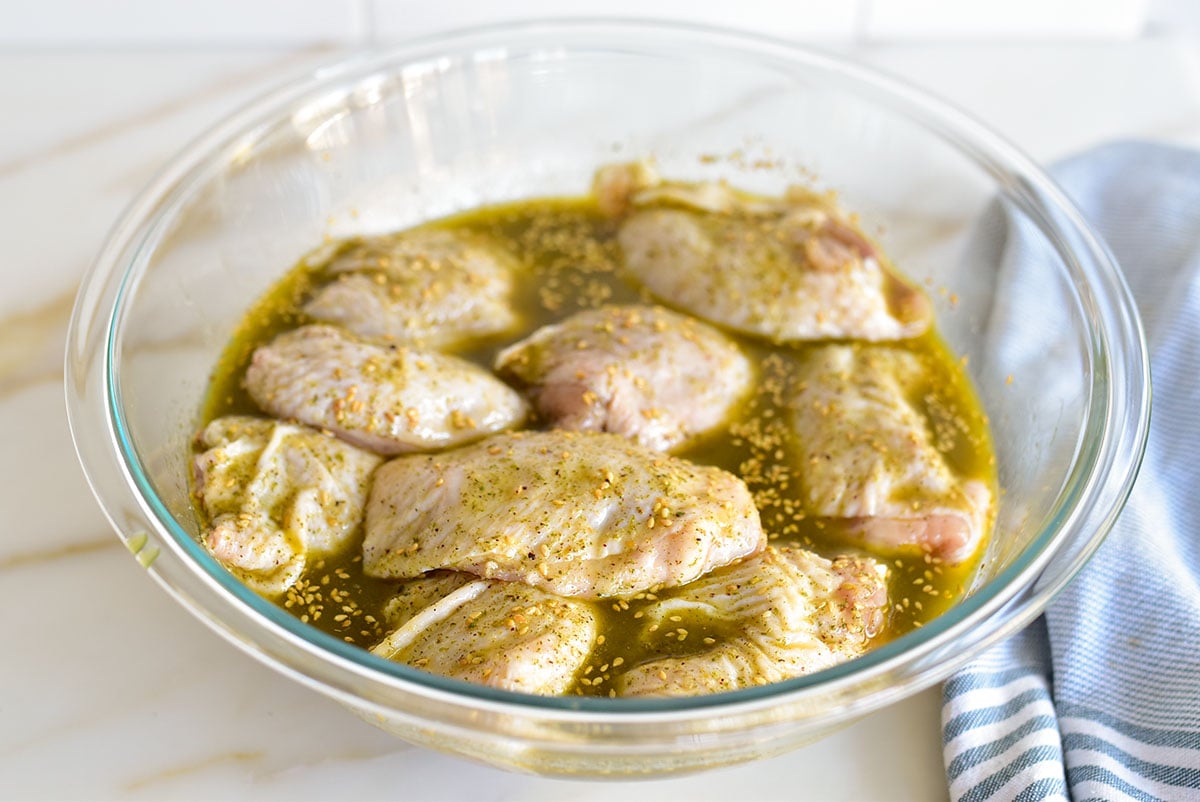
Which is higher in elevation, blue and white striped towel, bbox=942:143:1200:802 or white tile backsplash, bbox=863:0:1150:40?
white tile backsplash, bbox=863:0:1150:40

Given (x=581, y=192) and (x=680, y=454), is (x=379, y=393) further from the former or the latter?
(x=581, y=192)

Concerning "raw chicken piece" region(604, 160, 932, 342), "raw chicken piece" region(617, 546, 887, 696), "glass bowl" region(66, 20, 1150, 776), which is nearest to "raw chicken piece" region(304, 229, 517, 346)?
"glass bowl" region(66, 20, 1150, 776)

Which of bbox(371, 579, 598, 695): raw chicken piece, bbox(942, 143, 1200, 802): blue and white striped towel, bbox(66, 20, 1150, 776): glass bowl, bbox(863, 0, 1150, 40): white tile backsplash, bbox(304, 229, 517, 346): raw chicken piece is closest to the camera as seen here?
bbox(66, 20, 1150, 776): glass bowl

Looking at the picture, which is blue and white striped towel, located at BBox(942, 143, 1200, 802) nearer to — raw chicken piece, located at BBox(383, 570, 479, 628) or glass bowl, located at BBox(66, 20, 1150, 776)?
glass bowl, located at BBox(66, 20, 1150, 776)

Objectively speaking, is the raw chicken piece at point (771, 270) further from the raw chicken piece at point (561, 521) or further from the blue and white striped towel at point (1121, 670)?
the raw chicken piece at point (561, 521)

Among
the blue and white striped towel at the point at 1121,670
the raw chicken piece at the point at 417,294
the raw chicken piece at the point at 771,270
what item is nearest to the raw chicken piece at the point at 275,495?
the raw chicken piece at the point at 417,294

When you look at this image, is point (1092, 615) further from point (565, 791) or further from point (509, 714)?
point (509, 714)

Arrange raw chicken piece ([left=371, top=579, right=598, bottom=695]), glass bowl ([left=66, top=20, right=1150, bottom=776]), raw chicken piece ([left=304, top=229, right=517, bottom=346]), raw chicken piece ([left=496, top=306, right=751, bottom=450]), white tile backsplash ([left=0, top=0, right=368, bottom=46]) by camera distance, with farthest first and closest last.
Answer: white tile backsplash ([left=0, top=0, right=368, bottom=46]), raw chicken piece ([left=304, top=229, right=517, bottom=346]), raw chicken piece ([left=496, top=306, right=751, bottom=450]), raw chicken piece ([left=371, top=579, right=598, bottom=695]), glass bowl ([left=66, top=20, right=1150, bottom=776])
